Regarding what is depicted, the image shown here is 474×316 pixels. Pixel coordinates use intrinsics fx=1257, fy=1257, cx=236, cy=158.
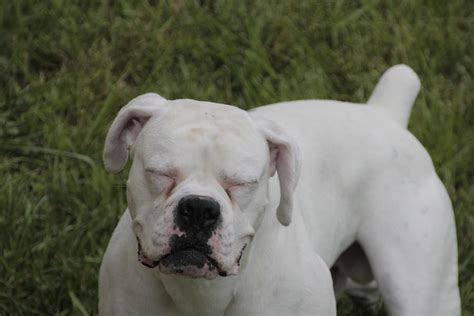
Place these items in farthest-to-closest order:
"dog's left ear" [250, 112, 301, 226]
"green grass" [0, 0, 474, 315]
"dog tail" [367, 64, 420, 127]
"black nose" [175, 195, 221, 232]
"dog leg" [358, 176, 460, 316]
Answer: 1. "green grass" [0, 0, 474, 315]
2. "dog tail" [367, 64, 420, 127]
3. "dog leg" [358, 176, 460, 316]
4. "dog's left ear" [250, 112, 301, 226]
5. "black nose" [175, 195, 221, 232]

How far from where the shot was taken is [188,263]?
409 cm

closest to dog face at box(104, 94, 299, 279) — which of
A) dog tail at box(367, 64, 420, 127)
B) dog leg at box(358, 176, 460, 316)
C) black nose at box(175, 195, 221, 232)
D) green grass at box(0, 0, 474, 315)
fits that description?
black nose at box(175, 195, 221, 232)

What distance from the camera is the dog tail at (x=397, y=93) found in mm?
5730

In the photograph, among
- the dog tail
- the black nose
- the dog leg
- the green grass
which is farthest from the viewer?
the green grass

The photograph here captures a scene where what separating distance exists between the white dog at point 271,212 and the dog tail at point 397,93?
17mm

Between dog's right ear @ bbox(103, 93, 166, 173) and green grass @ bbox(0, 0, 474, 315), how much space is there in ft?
4.73

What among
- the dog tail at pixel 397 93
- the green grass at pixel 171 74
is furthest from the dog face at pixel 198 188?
the green grass at pixel 171 74

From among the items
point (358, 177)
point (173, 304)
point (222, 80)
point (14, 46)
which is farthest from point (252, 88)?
point (173, 304)

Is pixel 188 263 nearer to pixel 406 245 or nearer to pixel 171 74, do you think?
pixel 406 245

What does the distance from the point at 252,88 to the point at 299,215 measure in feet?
7.78

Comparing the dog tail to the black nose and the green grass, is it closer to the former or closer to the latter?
the green grass

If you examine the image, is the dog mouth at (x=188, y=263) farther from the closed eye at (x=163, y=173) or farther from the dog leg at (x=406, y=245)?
the dog leg at (x=406, y=245)

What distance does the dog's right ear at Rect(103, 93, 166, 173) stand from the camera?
433 centimetres

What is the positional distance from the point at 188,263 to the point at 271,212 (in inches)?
20.9
